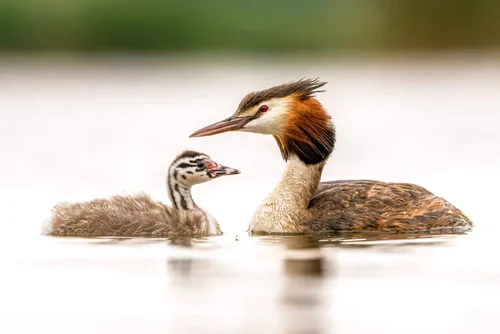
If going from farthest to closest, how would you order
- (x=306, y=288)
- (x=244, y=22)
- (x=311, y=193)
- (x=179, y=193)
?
(x=244, y=22), (x=311, y=193), (x=179, y=193), (x=306, y=288)

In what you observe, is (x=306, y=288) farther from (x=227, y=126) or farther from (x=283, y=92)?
(x=283, y=92)

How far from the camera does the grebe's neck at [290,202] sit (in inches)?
492

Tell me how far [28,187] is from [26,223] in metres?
3.00

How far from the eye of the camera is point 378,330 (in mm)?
8438

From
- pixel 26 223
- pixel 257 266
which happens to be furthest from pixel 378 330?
pixel 26 223

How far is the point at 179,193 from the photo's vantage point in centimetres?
1241

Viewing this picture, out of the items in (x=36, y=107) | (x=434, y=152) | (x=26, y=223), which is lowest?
(x=26, y=223)

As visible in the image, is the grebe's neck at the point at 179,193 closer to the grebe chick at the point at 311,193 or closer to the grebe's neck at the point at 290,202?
the grebe chick at the point at 311,193

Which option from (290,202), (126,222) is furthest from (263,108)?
(126,222)

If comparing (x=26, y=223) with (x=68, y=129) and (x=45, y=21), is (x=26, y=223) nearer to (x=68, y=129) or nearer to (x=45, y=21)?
(x=68, y=129)

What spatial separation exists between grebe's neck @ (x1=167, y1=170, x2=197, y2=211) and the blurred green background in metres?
20.4

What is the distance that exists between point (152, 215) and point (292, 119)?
1470 millimetres

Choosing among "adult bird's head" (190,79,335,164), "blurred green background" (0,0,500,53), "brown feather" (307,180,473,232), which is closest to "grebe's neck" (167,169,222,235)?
"adult bird's head" (190,79,335,164)

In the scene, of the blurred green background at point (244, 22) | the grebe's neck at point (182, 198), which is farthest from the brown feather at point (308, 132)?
the blurred green background at point (244, 22)
